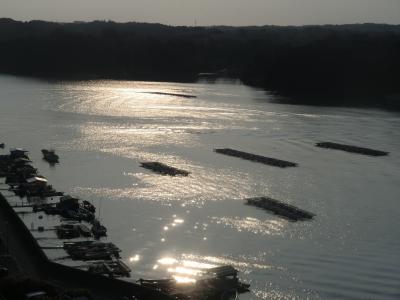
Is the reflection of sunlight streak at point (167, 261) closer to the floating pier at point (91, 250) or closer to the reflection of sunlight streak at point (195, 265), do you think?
the reflection of sunlight streak at point (195, 265)

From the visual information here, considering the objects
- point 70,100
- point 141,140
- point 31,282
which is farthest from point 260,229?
point 70,100

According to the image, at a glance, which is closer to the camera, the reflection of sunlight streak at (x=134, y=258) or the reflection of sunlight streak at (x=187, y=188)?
the reflection of sunlight streak at (x=134, y=258)

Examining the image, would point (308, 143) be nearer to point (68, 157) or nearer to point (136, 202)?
point (68, 157)

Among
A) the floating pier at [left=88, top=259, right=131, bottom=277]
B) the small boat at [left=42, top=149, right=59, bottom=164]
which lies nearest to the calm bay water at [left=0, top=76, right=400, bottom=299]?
the floating pier at [left=88, top=259, right=131, bottom=277]

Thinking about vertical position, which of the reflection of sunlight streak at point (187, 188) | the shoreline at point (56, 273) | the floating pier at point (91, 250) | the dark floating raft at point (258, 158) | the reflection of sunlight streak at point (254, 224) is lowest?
the reflection of sunlight streak at point (254, 224)

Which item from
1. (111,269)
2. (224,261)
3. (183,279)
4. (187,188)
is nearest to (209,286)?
(183,279)

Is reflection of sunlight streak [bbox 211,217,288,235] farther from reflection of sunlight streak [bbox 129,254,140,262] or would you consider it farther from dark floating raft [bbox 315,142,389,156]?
dark floating raft [bbox 315,142,389,156]

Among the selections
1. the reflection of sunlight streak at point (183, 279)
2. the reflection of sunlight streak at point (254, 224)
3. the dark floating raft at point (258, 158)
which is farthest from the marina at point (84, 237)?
the dark floating raft at point (258, 158)
